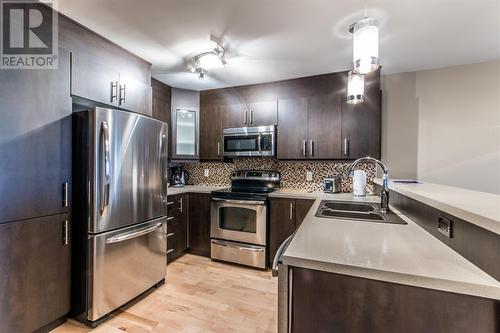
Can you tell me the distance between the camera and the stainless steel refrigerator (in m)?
1.76

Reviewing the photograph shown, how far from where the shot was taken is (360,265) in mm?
839

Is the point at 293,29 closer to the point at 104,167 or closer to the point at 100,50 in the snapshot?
the point at 100,50

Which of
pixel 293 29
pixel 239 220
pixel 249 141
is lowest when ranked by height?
pixel 239 220

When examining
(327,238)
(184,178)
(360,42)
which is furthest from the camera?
(184,178)

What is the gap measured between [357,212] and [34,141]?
2321mm

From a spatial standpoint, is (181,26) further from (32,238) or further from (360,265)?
(360,265)

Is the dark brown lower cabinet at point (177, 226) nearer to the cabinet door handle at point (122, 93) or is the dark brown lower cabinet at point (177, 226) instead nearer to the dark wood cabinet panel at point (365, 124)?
the cabinet door handle at point (122, 93)

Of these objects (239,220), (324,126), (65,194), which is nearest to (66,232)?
(65,194)

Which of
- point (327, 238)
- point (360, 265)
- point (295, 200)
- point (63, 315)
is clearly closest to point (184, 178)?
point (295, 200)

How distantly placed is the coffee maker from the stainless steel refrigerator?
1483 mm

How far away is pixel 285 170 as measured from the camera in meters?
3.30

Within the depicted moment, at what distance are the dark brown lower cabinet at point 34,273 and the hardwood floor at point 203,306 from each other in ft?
0.78

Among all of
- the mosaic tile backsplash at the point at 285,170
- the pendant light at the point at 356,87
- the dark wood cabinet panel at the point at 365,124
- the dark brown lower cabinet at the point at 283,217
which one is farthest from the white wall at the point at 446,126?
the dark brown lower cabinet at the point at 283,217

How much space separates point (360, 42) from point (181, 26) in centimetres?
132
